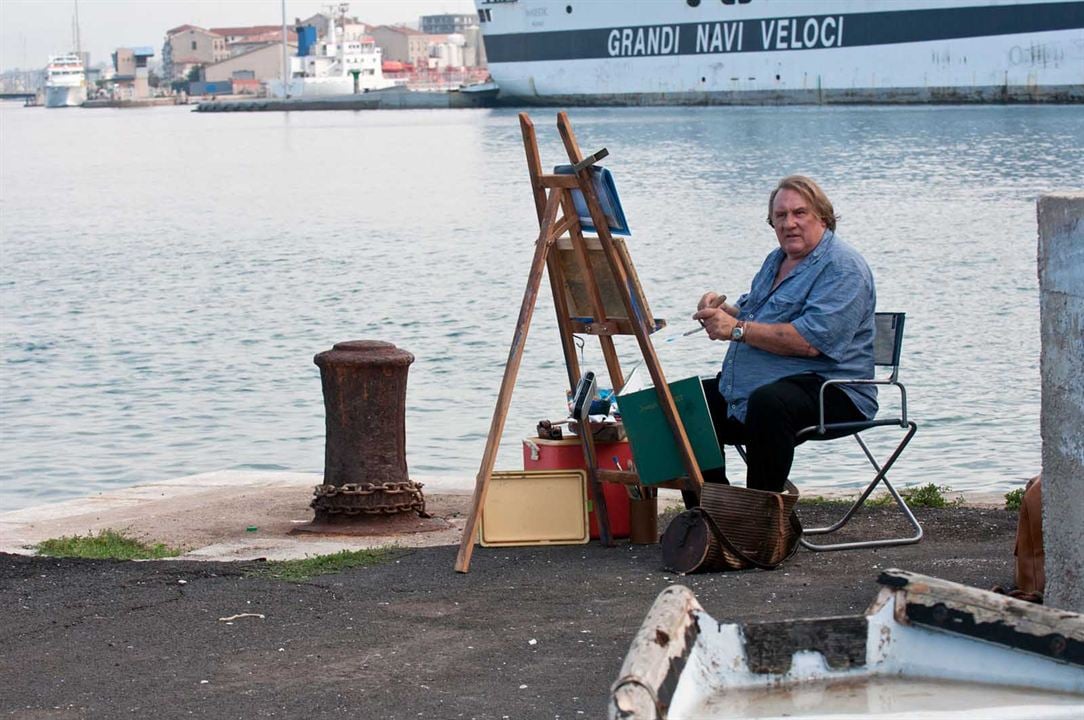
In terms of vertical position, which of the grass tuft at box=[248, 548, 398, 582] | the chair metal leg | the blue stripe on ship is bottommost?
the grass tuft at box=[248, 548, 398, 582]

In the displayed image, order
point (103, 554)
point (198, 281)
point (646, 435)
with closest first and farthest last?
point (646, 435), point (103, 554), point (198, 281)

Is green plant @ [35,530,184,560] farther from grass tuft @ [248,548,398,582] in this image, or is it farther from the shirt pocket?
the shirt pocket

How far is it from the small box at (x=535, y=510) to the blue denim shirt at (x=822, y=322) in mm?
695

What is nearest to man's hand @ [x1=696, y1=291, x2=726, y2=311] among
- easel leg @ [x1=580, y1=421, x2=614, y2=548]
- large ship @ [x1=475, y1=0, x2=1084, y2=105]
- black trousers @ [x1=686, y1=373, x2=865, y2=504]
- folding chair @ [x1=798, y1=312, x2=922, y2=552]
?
black trousers @ [x1=686, y1=373, x2=865, y2=504]

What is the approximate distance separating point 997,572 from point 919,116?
6904 centimetres

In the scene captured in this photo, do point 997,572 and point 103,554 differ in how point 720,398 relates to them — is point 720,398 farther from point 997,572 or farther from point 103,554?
point 103,554

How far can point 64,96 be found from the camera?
606ft

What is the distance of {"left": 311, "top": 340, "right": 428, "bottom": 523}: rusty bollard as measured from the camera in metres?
7.18

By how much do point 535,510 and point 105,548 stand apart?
69.1 inches

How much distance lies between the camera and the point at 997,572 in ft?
17.8

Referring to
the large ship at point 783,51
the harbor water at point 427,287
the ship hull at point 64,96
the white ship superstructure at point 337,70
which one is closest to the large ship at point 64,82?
the ship hull at point 64,96

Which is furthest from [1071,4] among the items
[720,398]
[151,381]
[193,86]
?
[193,86]

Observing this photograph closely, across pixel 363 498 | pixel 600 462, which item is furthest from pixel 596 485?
pixel 363 498

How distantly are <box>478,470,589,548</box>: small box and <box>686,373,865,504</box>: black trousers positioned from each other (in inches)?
28.4
